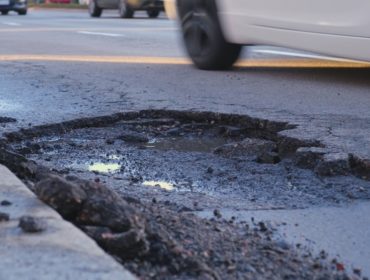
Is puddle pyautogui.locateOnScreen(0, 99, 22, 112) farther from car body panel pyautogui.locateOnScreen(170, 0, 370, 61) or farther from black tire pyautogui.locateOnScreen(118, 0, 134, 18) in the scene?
black tire pyautogui.locateOnScreen(118, 0, 134, 18)

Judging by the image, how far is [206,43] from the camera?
7332 mm

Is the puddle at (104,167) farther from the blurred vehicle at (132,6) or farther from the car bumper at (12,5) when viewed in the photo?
the car bumper at (12,5)

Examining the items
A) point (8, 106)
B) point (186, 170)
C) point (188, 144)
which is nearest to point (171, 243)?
point (186, 170)

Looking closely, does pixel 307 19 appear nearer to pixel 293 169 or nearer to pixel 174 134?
pixel 174 134

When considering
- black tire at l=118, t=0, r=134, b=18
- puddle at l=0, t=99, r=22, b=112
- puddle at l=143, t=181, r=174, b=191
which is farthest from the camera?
black tire at l=118, t=0, r=134, b=18

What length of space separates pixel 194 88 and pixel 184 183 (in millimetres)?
2823

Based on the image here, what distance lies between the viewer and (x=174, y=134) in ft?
15.3

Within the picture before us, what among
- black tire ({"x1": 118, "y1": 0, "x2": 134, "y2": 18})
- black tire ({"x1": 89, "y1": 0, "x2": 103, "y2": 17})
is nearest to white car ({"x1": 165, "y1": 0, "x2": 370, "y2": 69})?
black tire ({"x1": 118, "y1": 0, "x2": 134, "y2": 18})

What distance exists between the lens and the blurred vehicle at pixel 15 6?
95.8 feet

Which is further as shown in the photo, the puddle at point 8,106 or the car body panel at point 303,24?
the car body panel at point 303,24

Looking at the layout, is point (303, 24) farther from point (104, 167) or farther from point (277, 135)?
point (104, 167)

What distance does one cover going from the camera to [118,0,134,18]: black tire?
71.3 feet

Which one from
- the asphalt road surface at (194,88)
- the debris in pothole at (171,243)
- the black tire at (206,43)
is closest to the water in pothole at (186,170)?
the asphalt road surface at (194,88)

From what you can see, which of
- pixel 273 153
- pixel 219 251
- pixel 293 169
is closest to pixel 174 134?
pixel 273 153
